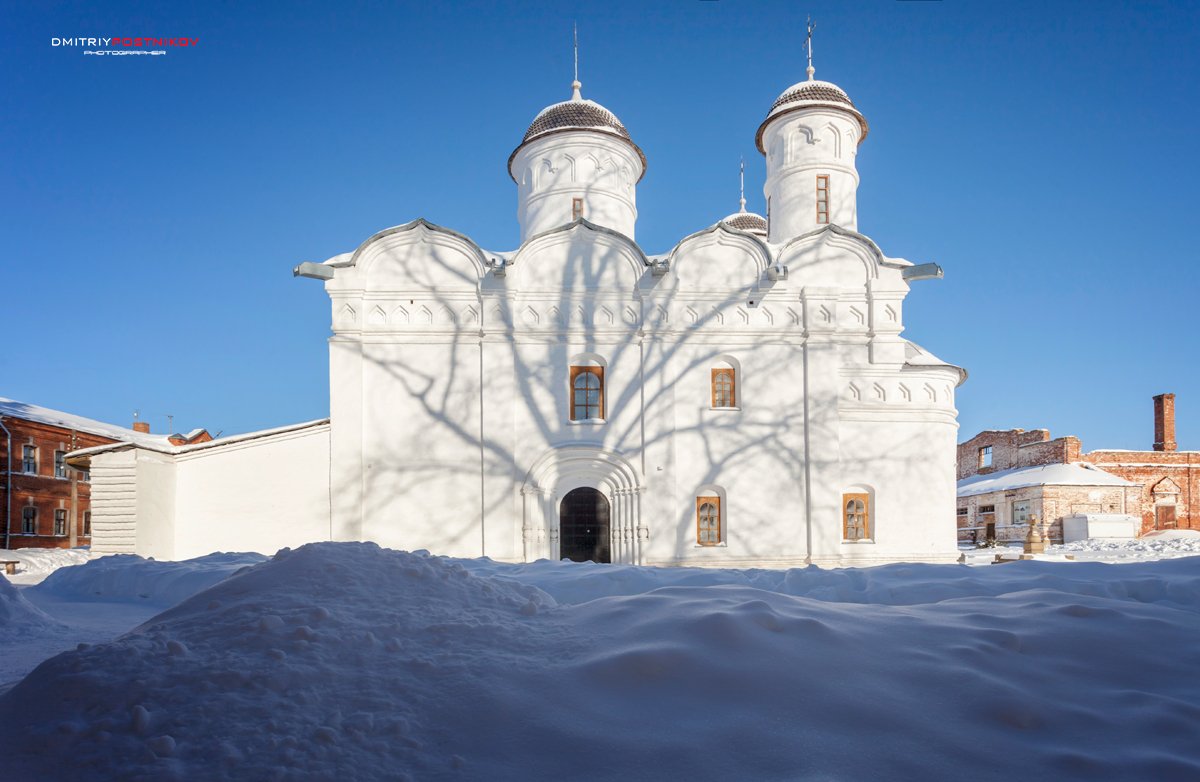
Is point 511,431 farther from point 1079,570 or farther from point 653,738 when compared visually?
point 653,738

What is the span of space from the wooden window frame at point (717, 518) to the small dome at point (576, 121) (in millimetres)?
9014

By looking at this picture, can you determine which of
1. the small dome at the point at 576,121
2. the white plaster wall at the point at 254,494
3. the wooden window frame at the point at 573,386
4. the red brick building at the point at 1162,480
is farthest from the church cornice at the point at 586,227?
the red brick building at the point at 1162,480

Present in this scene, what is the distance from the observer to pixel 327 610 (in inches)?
115

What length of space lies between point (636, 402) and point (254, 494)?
729cm

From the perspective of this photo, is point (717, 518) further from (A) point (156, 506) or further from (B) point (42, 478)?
(B) point (42, 478)

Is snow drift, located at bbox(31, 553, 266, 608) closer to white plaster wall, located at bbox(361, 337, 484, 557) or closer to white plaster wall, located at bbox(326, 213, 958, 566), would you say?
white plaster wall, located at bbox(361, 337, 484, 557)

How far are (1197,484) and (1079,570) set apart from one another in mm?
30981

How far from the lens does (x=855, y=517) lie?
540 inches

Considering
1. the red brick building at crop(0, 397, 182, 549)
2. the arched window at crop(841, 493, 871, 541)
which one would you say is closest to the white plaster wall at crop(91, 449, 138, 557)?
the red brick building at crop(0, 397, 182, 549)

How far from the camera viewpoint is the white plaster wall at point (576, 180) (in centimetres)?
1683

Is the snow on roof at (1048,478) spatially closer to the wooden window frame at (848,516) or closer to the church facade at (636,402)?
the church facade at (636,402)

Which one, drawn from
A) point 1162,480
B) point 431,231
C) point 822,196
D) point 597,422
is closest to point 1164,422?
point 1162,480

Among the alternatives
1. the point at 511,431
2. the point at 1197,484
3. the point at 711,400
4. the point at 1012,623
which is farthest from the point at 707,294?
the point at 1197,484

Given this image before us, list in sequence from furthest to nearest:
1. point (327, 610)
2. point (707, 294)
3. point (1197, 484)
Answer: point (1197, 484) → point (707, 294) → point (327, 610)
